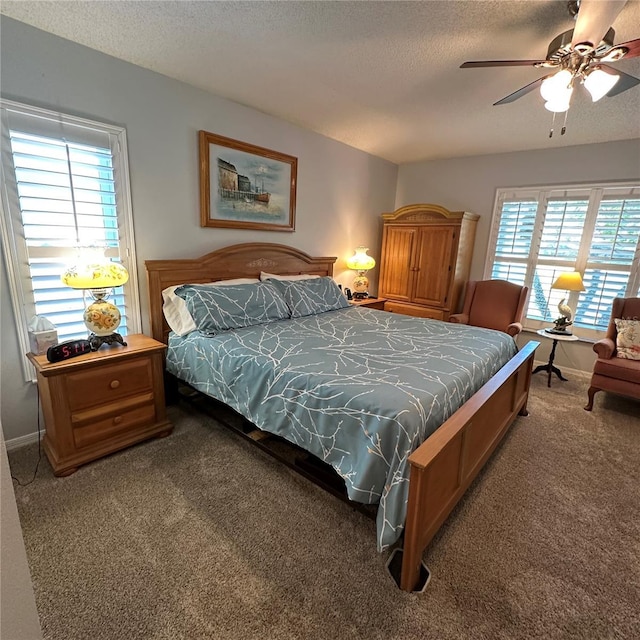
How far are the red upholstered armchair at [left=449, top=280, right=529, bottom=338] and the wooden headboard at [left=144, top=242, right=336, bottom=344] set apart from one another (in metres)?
1.78

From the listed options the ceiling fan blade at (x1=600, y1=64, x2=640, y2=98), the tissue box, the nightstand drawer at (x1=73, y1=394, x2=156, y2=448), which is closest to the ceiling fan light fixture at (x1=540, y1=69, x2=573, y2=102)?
the ceiling fan blade at (x1=600, y1=64, x2=640, y2=98)

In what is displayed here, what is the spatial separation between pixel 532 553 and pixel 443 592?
1.76 feet

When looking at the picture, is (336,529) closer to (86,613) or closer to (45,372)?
(86,613)

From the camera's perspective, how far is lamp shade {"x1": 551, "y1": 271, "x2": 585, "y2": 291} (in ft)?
11.9

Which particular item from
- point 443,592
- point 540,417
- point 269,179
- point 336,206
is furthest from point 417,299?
point 443,592

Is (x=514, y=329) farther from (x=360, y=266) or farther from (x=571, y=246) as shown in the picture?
(x=360, y=266)

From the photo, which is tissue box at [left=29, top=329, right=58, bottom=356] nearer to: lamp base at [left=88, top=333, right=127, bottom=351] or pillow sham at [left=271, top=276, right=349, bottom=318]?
lamp base at [left=88, top=333, right=127, bottom=351]

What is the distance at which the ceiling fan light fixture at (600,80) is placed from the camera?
68.8 inches

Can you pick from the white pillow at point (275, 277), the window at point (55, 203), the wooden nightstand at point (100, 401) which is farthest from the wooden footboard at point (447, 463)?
the window at point (55, 203)

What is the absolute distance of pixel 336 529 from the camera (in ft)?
5.71

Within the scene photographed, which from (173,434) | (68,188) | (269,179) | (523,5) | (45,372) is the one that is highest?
(523,5)

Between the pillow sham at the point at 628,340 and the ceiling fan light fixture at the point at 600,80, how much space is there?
2.26 meters

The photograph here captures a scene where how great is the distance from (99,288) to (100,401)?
0.72m

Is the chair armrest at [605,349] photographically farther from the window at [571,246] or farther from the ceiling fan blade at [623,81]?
the ceiling fan blade at [623,81]
